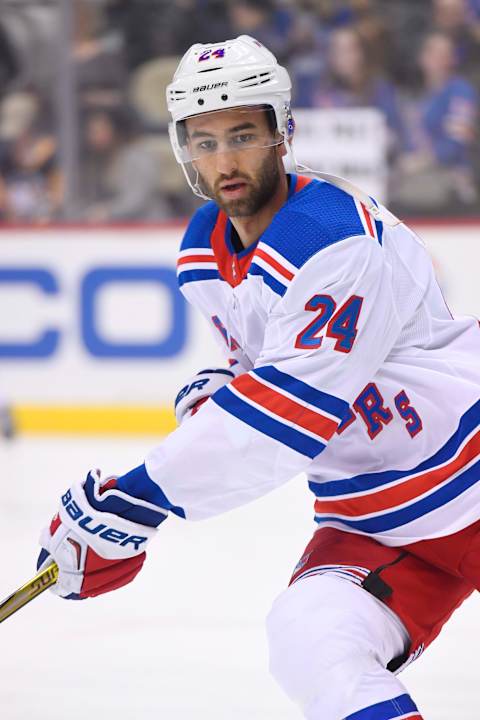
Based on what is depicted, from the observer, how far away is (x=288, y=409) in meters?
1.63

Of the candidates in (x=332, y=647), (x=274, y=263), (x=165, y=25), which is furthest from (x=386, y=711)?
(x=165, y=25)

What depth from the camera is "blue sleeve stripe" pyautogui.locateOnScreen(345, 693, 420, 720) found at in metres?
1.55

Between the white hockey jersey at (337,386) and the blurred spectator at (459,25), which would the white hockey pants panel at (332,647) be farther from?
the blurred spectator at (459,25)

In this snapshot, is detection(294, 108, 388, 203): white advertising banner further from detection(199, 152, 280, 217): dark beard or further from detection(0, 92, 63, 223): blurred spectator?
detection(199, 152, 280, 217): dark beard

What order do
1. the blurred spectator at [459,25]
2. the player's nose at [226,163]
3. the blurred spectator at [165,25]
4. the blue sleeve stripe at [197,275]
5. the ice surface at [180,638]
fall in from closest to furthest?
the player's nose at [226,163] → the blue sleeve stripe at [197,275] → the ice surface at [180,638] → the blurred spectator at [459,25] → the blurred spectator at [165,25]

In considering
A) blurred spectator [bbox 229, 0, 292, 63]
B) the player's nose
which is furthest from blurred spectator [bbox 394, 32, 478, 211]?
the player's nose

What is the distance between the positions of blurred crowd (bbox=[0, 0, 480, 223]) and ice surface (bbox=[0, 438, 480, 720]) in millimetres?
1862

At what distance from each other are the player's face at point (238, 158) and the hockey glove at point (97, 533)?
1.37 ft

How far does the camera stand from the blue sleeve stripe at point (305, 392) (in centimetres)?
163

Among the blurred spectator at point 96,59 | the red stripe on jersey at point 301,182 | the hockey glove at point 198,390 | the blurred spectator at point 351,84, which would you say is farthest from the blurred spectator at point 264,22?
the red stripe on jersey at point 301,182

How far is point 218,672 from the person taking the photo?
8.11 feet

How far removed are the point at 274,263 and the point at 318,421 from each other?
0.22 meters

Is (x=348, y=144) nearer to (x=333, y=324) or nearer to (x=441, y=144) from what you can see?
(x=441, y=144)

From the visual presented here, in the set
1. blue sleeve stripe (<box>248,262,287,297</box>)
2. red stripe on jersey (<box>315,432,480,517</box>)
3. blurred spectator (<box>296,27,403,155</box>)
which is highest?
blurred spectator (<box>296,27,403,155</box>)
